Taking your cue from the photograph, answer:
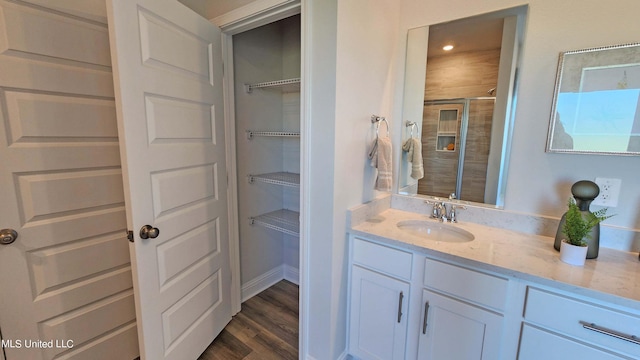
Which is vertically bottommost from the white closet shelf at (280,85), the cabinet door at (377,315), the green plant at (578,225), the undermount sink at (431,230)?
the cabinet door at (377,315)

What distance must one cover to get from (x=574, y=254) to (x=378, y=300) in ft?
2.83

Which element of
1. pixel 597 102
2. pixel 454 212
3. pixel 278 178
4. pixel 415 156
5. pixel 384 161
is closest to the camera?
pixel 597 102

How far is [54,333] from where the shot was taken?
1239mm

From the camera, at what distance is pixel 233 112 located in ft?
5.95

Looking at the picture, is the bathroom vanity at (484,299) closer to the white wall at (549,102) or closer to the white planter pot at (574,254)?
the white planter pot at (574,254)

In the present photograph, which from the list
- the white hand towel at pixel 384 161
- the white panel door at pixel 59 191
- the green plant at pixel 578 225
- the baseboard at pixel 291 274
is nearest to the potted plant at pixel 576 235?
the green plant at pixel 578 225

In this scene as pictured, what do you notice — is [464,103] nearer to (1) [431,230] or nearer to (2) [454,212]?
(2) [454,212]

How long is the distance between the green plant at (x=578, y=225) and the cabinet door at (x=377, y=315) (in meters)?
0.71

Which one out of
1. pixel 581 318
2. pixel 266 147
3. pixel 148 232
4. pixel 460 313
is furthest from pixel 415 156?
pixel 148 232

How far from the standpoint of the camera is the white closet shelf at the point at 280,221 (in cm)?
208

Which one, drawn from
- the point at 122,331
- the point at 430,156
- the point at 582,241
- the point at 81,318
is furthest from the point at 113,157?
the point at 582,241

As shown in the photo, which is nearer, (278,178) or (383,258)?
(383,258)

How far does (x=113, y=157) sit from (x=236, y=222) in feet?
2.78

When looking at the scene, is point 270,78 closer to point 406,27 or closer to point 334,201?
point 406,27
